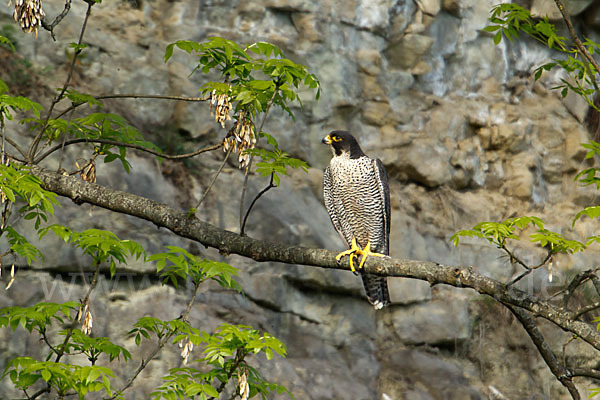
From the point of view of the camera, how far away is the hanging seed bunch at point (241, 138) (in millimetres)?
3592

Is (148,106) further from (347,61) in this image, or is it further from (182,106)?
(347,61)

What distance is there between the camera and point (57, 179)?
3.76 metres

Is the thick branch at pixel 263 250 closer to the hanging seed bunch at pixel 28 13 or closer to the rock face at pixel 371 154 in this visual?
the hanging seed bunch at pixel 28 13

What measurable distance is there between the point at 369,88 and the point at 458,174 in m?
1.71

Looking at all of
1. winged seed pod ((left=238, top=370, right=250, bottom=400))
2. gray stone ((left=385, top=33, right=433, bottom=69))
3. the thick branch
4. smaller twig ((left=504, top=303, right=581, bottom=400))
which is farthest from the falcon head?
gray stone ((left=385, top=33, right=433, bottom=69))

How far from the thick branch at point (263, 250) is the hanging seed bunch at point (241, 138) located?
1.36 feet

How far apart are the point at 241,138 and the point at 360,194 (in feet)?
6.74

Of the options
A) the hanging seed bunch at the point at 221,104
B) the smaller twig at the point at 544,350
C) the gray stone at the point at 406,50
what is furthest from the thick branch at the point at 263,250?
the gray stone at the point at 406,50

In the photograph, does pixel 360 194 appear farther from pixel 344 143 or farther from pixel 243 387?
pixel 243 387

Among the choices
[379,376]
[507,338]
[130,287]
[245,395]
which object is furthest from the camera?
Answer: [507,338]

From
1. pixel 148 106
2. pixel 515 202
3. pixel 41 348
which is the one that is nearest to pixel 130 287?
pixel 41 348

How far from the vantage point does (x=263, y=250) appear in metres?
3.51

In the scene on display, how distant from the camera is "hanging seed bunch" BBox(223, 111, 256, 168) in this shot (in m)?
3.59

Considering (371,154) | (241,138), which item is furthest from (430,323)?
(241,138)
